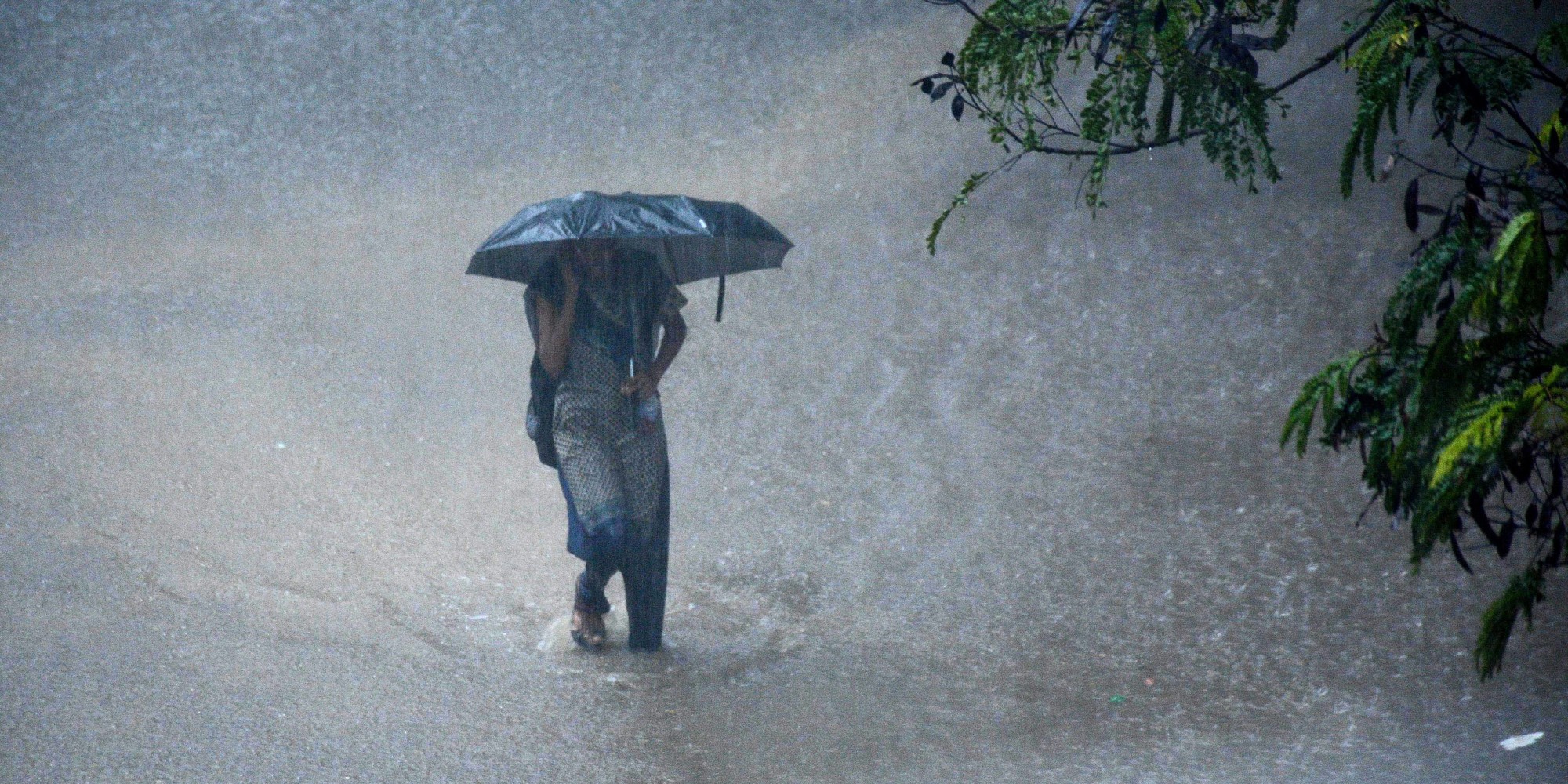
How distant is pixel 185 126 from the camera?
11.6m

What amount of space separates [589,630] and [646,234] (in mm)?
1761

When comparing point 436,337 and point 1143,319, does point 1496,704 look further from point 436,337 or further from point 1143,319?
point 436,337

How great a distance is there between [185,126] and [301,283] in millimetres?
2512

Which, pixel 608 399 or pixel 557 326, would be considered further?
pixel 608 399

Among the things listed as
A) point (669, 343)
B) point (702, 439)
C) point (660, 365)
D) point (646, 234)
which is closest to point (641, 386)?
point (660, 365)

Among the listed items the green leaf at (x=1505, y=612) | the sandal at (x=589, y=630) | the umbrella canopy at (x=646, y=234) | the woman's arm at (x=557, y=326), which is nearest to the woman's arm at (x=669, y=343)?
the umbrella canopy at (x=646, y=234)

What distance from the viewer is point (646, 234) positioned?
4.82 meters

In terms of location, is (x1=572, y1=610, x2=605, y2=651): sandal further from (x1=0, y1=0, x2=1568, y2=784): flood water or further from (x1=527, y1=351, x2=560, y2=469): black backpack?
(x1=527, y1=351, x2=560, y2=469): black backpack

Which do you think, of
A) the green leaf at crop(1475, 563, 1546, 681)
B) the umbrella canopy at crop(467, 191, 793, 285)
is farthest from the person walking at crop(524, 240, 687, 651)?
the green leaf at crop(1475, 563, 1546, 681)

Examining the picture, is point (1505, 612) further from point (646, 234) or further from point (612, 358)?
point (612, 358)

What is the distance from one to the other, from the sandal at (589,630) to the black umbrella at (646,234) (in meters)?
1.42

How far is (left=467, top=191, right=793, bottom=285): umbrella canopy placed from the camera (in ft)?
16.0

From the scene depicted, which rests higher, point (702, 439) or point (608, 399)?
point (608, 399)

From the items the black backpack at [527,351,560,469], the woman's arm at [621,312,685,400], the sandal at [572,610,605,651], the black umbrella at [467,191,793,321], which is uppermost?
the black umbrella at [467,191,793,321]
